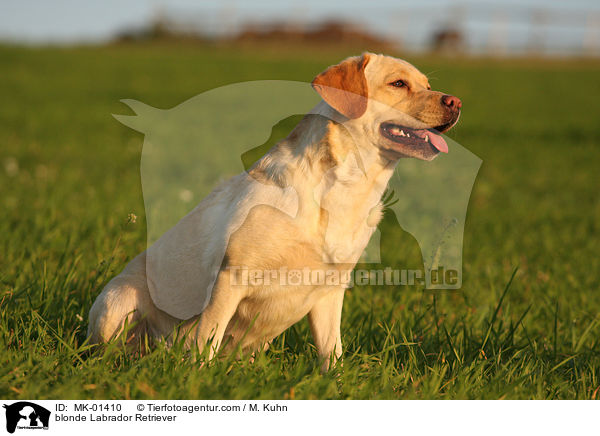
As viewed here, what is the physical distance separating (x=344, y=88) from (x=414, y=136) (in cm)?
39

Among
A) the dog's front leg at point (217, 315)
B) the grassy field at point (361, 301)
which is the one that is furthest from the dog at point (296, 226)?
the grassy field at point (361, 301)

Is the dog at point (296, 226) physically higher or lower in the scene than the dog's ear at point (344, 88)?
lower

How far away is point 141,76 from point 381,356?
1795 centimetres

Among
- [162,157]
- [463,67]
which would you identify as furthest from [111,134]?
[463,67]

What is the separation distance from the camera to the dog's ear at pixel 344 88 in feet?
8.43

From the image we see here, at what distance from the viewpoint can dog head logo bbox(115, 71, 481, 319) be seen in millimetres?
2834

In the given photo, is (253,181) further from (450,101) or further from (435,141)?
(450,101)

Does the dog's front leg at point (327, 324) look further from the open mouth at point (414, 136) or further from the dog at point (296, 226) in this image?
the open mouth at point (414, 136)
